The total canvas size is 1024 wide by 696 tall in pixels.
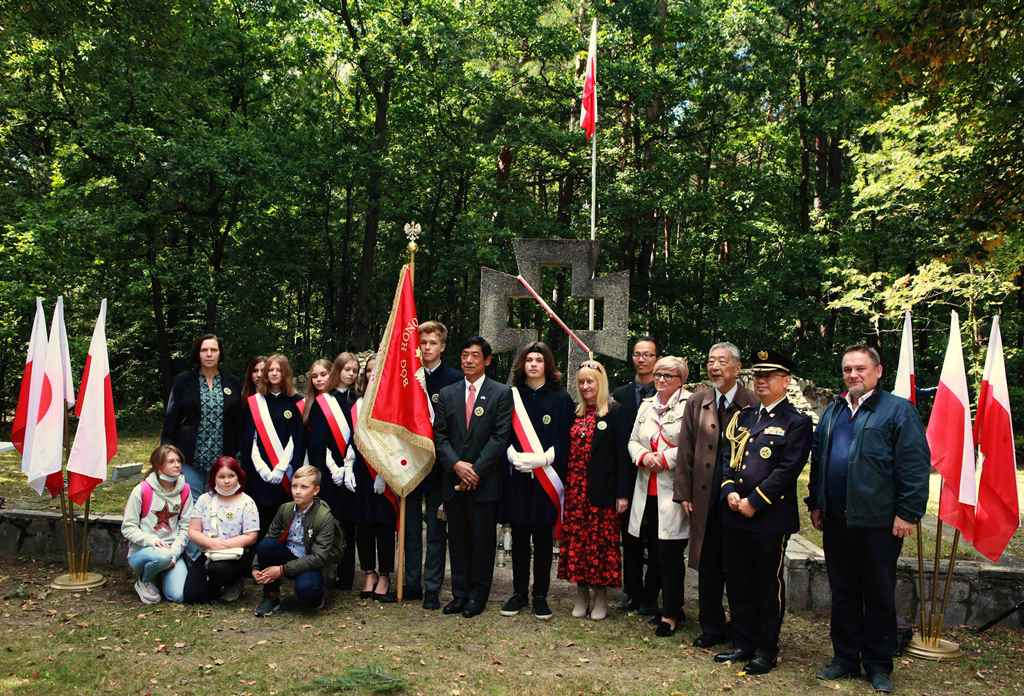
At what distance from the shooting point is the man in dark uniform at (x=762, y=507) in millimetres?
4258

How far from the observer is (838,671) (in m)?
4.21

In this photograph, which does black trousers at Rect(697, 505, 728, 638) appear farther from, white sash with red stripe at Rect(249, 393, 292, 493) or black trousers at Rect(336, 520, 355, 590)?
white sash with red stripe at Rect(249, 393, 292, 493)

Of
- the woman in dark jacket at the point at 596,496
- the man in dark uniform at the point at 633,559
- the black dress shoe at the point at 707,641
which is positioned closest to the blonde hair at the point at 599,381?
the woman in dark jacket at the point at 596,496

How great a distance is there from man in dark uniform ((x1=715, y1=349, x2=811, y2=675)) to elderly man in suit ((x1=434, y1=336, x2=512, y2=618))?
4.71 feet

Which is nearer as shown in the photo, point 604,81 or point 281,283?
point 604,81

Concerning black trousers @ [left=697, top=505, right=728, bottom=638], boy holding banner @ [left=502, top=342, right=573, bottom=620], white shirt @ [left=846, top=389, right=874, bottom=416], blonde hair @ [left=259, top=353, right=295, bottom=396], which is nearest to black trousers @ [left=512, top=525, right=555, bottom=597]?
boy holding banner @ [left=502, top=342, right=573, bottom=620]

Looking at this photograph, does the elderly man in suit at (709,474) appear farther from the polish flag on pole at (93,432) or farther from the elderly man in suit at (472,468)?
the polish flag on pole at (93,432)

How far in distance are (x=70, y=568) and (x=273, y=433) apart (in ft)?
5.42

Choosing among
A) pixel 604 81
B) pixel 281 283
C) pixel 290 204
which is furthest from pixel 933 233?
pixel 281 283

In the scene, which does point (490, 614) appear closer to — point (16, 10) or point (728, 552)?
point (728, 552)

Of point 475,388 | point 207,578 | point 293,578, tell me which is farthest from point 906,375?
point 207,578

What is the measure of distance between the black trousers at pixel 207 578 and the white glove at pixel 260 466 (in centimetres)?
53

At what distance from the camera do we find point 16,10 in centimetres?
877

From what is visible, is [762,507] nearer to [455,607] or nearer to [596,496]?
[596,496]
